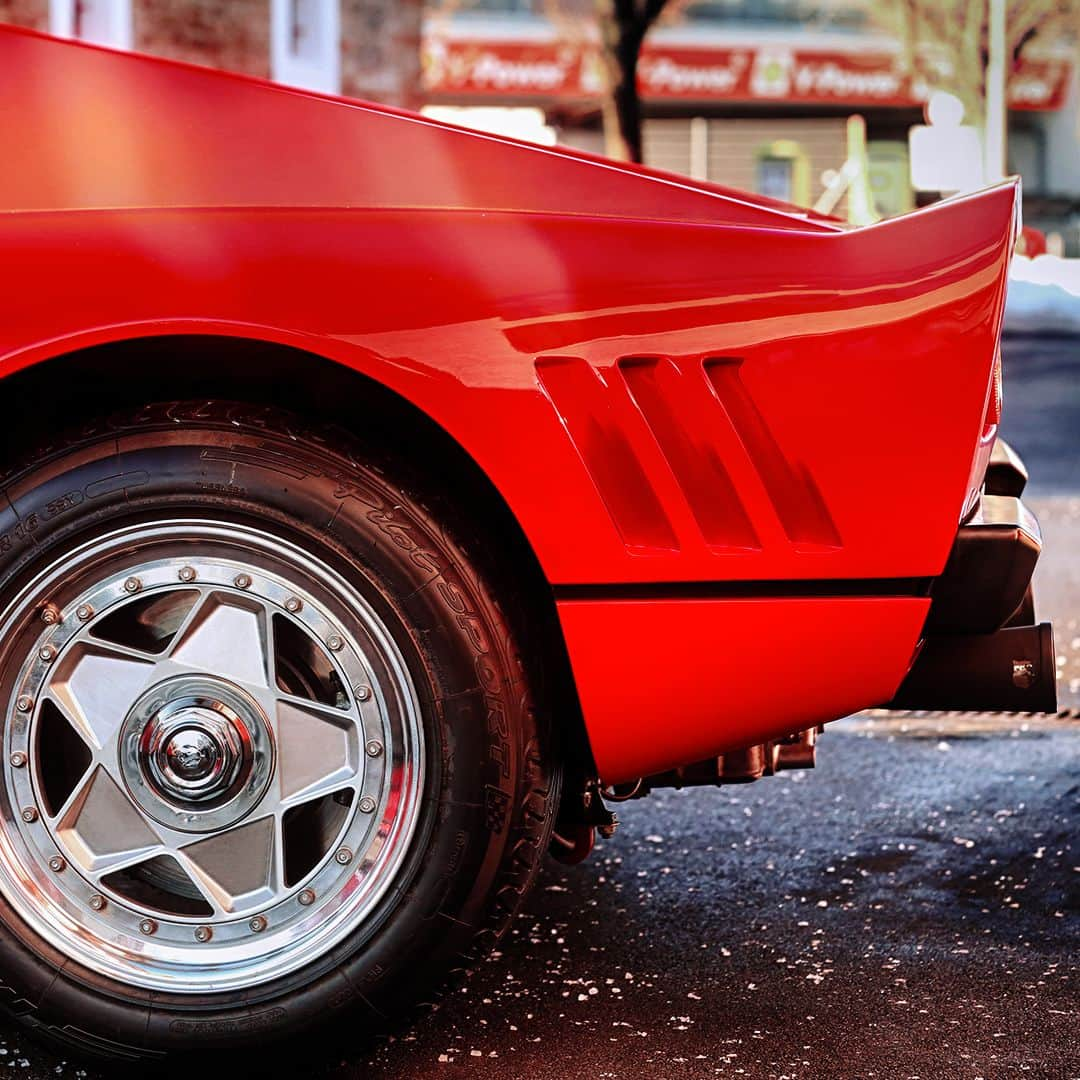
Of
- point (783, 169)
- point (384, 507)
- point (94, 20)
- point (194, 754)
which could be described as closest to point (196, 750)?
point (194, 754)

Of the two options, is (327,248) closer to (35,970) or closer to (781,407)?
(781,407)

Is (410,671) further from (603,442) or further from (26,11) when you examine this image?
(26,11)

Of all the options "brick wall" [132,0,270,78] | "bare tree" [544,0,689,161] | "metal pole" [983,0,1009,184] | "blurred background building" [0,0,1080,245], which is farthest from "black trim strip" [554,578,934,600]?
"metal pole" [983,0,1009,184]

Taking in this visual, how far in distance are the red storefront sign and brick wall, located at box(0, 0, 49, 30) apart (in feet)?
56.9

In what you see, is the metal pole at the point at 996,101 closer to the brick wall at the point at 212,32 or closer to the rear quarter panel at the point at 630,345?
the brick wall at the point at 212,32

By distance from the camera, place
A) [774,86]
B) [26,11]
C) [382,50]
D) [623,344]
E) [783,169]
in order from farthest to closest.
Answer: [783,169], [774,86], [382,50], [26,11], [623,344]

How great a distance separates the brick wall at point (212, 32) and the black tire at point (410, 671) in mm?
9050

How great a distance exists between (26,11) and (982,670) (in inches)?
337

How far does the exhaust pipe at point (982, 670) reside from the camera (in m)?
2.42

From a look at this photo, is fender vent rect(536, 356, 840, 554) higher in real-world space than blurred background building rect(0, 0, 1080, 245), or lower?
lower

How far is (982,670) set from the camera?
2.43m

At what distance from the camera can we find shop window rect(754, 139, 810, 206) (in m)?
31.1

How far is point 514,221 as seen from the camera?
2.12 m

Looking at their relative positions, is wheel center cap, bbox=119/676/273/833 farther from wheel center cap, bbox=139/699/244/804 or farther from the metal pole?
the metal pole
